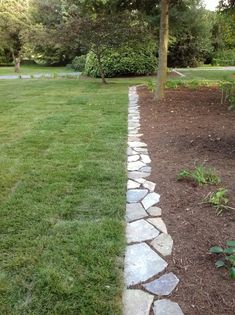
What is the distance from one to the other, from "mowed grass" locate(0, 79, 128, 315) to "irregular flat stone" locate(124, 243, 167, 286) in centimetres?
6

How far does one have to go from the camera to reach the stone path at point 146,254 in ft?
6.29

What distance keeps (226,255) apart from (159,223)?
601 mm

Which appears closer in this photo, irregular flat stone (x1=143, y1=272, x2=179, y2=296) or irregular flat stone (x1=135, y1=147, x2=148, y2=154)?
irregular flat stone (x1=143, y1=272, x2=179, y2=296)

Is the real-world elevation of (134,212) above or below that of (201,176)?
below

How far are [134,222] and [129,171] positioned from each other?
3.70 ft

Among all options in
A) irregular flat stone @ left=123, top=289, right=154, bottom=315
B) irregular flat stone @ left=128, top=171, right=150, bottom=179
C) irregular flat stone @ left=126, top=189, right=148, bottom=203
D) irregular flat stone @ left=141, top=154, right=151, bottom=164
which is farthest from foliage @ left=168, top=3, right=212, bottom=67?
irregular flat stone @ left=123, top=289, right=154, bottom=315

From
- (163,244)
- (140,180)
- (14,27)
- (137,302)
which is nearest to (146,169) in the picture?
(140,180)

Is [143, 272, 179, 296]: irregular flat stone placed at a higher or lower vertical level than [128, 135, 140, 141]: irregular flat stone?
lower

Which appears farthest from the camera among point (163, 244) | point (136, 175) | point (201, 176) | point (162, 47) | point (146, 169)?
point (162, 47)

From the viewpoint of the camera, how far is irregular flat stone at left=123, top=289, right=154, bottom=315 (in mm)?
1863

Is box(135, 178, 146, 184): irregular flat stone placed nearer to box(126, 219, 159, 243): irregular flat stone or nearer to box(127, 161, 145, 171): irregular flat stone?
box(127, 161, 145, 171): irregular flat stone

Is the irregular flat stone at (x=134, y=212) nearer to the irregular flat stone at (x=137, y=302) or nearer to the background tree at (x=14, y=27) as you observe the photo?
the irregular flat stone at (x=137, y=302)

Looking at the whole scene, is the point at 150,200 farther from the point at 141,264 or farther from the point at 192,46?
the point at 192,46

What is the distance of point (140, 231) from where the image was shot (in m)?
2.65
